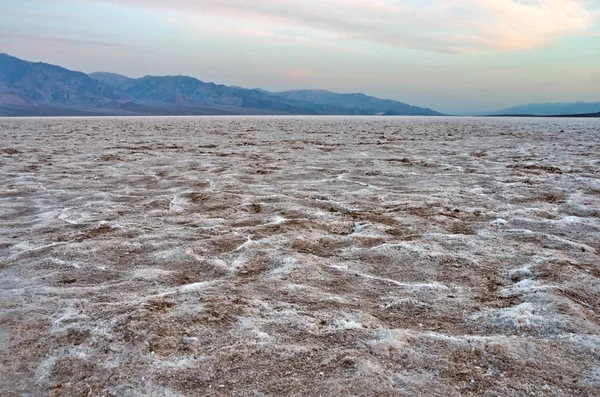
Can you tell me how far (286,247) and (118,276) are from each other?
4.44ft

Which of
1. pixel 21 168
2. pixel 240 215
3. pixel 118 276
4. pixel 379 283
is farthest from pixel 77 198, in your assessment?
pixel 379 283

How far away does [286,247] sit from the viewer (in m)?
4.19

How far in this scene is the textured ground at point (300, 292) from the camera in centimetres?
229

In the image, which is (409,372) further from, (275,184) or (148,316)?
(275,184)

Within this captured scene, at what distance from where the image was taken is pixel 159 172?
8.88 meters

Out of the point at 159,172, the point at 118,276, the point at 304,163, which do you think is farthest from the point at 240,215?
the point at 304,163

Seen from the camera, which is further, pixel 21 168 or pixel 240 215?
pixel 21 168

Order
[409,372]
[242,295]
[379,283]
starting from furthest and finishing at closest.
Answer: [379,283]
[242,295]
[409,372]

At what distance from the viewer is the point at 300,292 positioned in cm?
324

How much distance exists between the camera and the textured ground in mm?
2287

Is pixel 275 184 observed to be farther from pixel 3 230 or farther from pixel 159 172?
pixel 3 230

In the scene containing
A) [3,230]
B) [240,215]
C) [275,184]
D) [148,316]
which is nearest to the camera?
[148,316]

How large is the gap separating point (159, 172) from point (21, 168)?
111 inches

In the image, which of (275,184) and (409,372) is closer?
(409,372)
